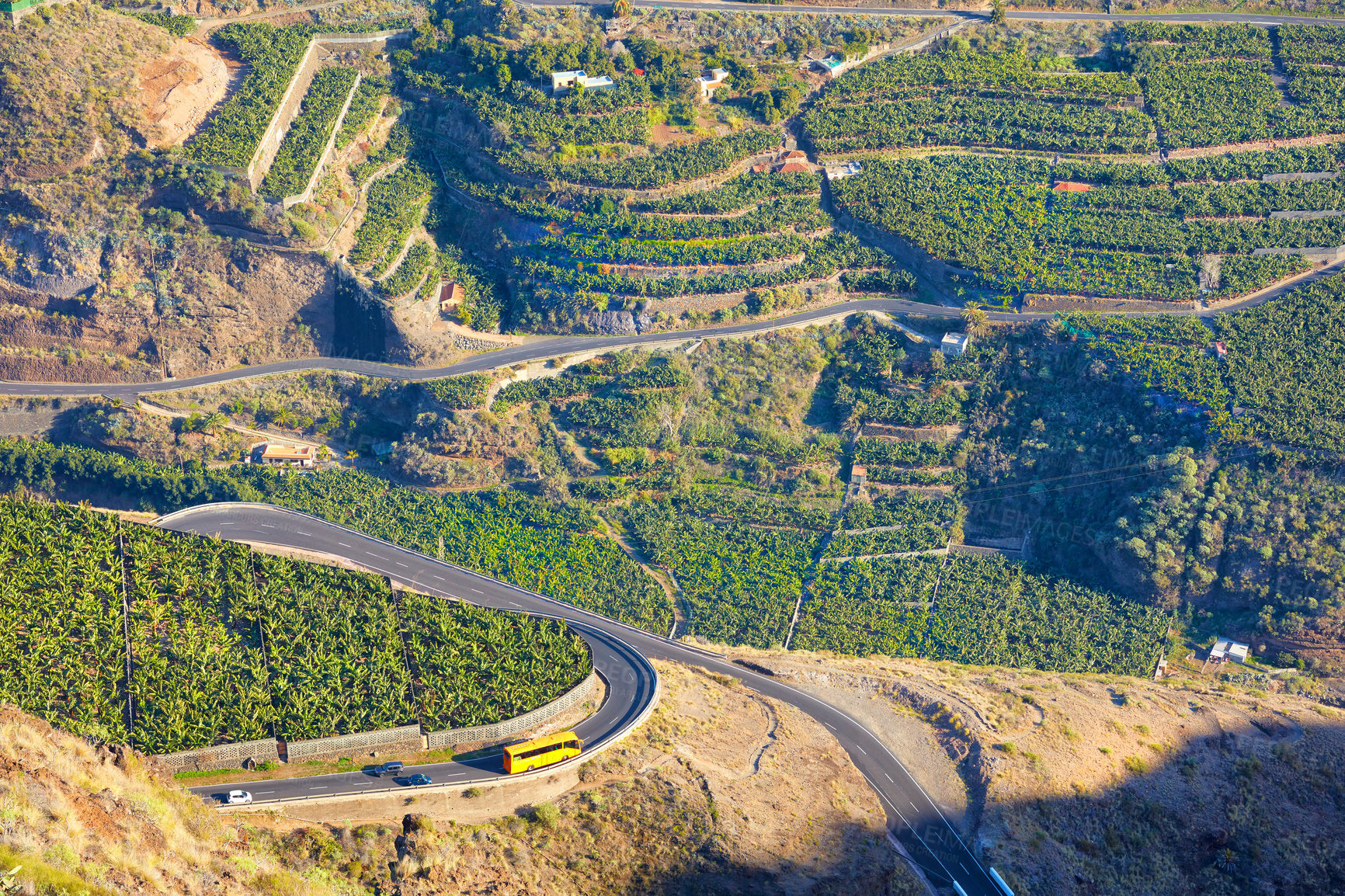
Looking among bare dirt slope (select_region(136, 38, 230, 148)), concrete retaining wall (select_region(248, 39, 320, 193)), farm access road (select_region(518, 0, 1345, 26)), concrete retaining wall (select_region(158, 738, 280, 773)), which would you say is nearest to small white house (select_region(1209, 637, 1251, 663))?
concrete retaining wall (select_region(158, 738, 280, 773))

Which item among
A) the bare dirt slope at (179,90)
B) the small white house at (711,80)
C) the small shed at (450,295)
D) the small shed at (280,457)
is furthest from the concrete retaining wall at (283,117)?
the small white house at (711,80)

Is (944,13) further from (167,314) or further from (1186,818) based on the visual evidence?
(1186,818)

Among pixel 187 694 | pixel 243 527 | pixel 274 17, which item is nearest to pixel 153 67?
pixel 274 17

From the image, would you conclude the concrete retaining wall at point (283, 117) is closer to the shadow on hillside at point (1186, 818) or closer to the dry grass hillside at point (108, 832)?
the dry grass hillside at point (108, 832)

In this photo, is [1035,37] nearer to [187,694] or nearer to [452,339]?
[452,339]

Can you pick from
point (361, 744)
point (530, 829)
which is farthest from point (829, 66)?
point (530, 829)

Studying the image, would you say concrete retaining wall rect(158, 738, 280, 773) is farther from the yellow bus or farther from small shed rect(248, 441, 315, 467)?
small shed rect(248, 441, 315, 467)

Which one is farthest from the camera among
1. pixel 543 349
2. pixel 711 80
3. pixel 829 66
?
pixel 829 66
